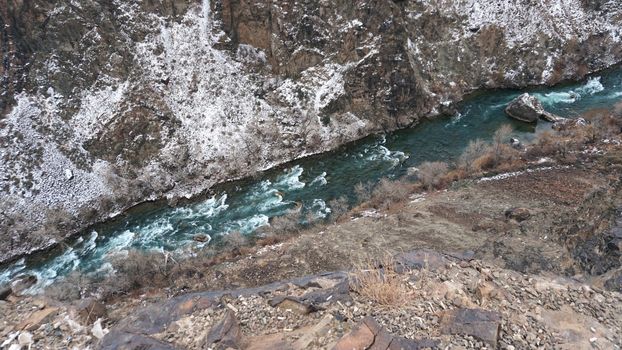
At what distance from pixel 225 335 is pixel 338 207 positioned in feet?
66.5

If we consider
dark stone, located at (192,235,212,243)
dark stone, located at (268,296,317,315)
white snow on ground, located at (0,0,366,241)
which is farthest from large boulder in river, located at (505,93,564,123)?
dark stone, located at (268,296,317,315)

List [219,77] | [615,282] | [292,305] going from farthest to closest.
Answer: [219,77], [615,282], [292,305]

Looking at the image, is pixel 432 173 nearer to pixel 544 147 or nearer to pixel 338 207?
pixel 338 207

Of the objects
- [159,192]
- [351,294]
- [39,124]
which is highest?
[39,124]

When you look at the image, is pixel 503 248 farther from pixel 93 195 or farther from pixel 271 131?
pixel 93 195

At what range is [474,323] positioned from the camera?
272 inches

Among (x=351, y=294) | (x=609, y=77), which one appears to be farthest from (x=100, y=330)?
(x=609, y=77)

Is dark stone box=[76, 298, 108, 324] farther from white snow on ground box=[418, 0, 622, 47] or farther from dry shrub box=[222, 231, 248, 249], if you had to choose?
white snow on ground box=[418, 0, 622, 47]

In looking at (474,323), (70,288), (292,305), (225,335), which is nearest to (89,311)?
(225,335)

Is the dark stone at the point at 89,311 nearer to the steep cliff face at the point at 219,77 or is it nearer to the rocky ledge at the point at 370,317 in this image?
the rocky ledge at the point at 370,317

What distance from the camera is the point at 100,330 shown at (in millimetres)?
8422

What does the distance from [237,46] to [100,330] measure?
3100cm

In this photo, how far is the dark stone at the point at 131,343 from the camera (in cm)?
748

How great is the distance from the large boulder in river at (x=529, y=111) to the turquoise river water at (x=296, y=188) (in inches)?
24.6
